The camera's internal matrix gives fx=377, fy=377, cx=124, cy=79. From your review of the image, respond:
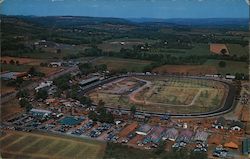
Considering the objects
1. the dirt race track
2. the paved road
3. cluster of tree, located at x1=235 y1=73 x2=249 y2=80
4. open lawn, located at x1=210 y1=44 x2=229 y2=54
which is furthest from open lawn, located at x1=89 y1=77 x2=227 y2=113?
open lawn, located at x1=210 y1=44 x2=229 y2=54

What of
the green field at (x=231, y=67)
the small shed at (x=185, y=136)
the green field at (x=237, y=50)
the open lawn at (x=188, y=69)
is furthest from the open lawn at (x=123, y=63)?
the small shed at (x=185, y=136)

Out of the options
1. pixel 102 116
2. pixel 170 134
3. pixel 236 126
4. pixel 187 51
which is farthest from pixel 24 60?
pixel 236 126

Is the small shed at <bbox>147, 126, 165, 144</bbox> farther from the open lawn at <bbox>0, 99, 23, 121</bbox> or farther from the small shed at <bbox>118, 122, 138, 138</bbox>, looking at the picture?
the open lawn at <bbox>0, 99, 23, 121</bbox>

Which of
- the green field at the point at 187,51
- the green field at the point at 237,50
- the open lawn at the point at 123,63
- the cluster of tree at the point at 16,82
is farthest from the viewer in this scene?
the green field at the point at 187,51

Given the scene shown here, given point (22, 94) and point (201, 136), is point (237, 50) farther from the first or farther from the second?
point (22, 94)

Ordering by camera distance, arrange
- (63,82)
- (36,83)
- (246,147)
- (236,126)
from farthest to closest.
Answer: (36,83)
(63,82)
(236,126)
(246,147)

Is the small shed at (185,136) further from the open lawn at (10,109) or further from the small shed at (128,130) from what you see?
the open lawn at (10,109)
